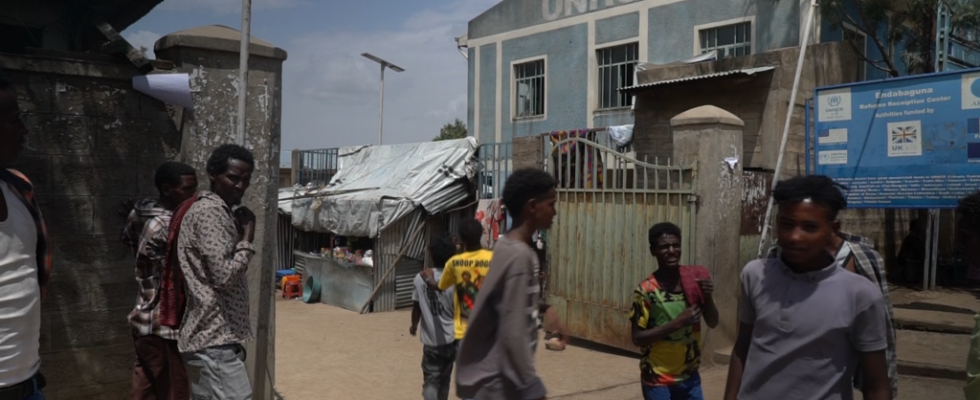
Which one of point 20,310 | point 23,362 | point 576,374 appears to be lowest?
point 576,374

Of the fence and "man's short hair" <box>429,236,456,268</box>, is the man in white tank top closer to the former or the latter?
"man's short hair" <box>429,236,456,268</box>

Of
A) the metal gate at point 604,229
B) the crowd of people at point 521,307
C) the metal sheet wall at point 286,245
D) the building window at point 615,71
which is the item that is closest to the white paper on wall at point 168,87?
the crowd of people at point 521,307

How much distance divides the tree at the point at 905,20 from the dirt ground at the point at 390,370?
19.5 feet

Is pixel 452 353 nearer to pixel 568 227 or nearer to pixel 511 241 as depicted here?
pixel 511 241

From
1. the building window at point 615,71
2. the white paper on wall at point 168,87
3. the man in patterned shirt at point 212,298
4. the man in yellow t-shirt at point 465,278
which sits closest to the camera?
the man in patterned shirt at point 212,298

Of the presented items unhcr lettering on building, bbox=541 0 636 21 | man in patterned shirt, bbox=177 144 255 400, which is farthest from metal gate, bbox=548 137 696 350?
unhcr lettering on building, bbox=541 0 636 21

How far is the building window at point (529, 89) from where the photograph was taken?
18.2 m

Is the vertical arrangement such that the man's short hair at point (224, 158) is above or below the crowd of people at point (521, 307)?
above

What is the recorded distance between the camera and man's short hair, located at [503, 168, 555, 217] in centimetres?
260

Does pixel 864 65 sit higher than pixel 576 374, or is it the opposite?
pixel 864 65

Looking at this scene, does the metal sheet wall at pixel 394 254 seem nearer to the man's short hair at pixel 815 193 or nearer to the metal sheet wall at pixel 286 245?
the metal sheet wall at pixel 286 245

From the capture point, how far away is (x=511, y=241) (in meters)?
2.51

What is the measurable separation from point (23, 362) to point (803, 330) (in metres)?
2.41

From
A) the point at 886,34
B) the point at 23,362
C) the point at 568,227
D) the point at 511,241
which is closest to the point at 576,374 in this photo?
the point at 568,227
